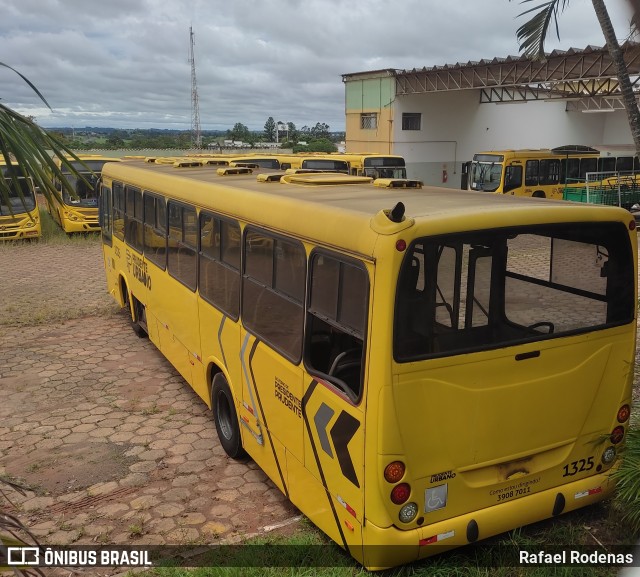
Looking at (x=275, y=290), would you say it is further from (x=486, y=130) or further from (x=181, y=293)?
(x=486, y=130)

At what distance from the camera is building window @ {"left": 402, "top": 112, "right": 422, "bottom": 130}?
30.8 metres

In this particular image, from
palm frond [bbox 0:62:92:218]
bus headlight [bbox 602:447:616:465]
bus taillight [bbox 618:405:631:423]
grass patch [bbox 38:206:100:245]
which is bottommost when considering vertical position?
grass patch [bbox 38:206:100:245]

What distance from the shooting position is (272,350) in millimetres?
4504

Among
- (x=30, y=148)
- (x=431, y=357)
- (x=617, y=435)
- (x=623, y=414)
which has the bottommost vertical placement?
(x=617, y=435)

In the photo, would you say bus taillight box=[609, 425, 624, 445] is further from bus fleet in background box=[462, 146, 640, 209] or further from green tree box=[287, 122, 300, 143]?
green tree box=[287, 122, 300, 143]

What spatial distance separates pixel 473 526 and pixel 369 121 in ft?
98.0

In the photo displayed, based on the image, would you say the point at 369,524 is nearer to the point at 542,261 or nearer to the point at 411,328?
the point at 411,328

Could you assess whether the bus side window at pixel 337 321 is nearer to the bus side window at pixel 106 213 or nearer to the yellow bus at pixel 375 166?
the bus side window at pixel 106 213

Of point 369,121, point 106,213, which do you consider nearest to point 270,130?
point 369,121

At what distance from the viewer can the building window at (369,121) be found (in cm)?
3127

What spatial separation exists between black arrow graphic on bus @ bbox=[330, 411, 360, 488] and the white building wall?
29001 mm

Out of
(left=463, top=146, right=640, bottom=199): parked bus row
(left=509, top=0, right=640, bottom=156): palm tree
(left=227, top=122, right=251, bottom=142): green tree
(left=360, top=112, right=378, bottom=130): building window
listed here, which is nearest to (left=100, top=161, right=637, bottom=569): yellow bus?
(left=509, top=0, right=640, bottom=156): palm tree

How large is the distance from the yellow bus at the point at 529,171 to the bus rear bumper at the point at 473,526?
60.2ft

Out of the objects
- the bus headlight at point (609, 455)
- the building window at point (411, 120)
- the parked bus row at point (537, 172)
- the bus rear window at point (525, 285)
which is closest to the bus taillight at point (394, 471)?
the bus rear window at point (525, 285)
